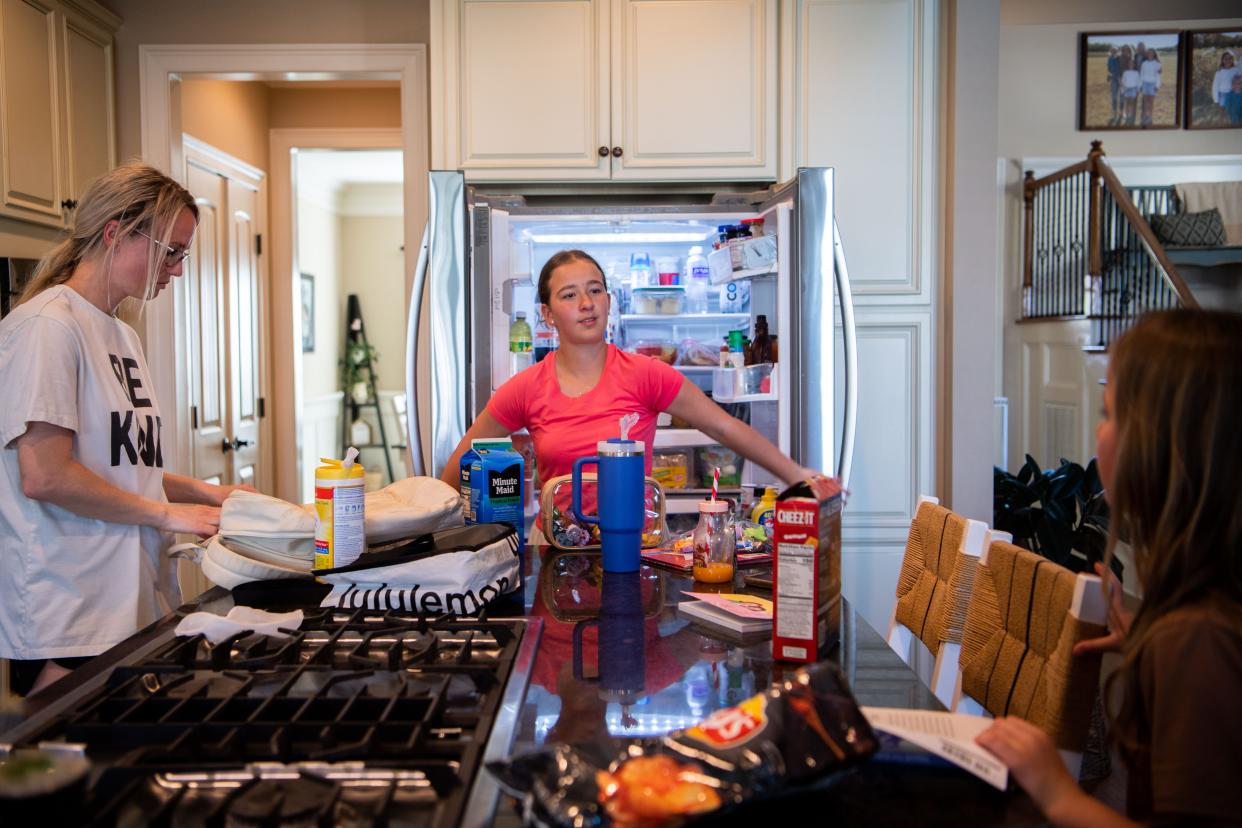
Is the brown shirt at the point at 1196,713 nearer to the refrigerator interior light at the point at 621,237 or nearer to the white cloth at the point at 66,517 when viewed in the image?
the white cloth at the point at 66,517

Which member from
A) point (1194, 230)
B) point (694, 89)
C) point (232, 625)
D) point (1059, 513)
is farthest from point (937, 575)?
point (1194, 230)

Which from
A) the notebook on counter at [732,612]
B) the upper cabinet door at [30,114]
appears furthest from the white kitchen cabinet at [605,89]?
the notebook on counter at [732,612]

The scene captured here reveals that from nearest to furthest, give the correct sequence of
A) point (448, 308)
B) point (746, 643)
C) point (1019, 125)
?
point (746, 643), point (448, 308), point (1019, 125)

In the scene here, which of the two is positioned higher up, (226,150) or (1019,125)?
(1019,125)

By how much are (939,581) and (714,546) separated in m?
0.37

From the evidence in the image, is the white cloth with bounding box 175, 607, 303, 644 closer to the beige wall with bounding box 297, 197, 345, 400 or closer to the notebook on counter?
the notebook on counter

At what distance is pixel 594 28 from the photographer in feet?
11.0

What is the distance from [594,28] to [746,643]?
8.58 ft

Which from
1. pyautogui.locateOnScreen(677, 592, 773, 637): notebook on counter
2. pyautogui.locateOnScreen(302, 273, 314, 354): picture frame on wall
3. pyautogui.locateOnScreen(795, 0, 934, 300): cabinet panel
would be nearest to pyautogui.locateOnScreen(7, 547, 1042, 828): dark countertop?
pyautogui.locateOnScreen(677, 592, 773, 637): notebook on counter

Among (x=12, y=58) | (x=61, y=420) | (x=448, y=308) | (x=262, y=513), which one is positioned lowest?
(x=262, y=513)

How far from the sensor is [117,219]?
1.94 m

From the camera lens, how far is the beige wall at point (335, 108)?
5.24m

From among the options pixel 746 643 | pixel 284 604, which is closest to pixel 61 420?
pixel 284 604

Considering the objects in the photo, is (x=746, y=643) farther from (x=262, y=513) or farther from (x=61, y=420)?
(x=61, y=420)
